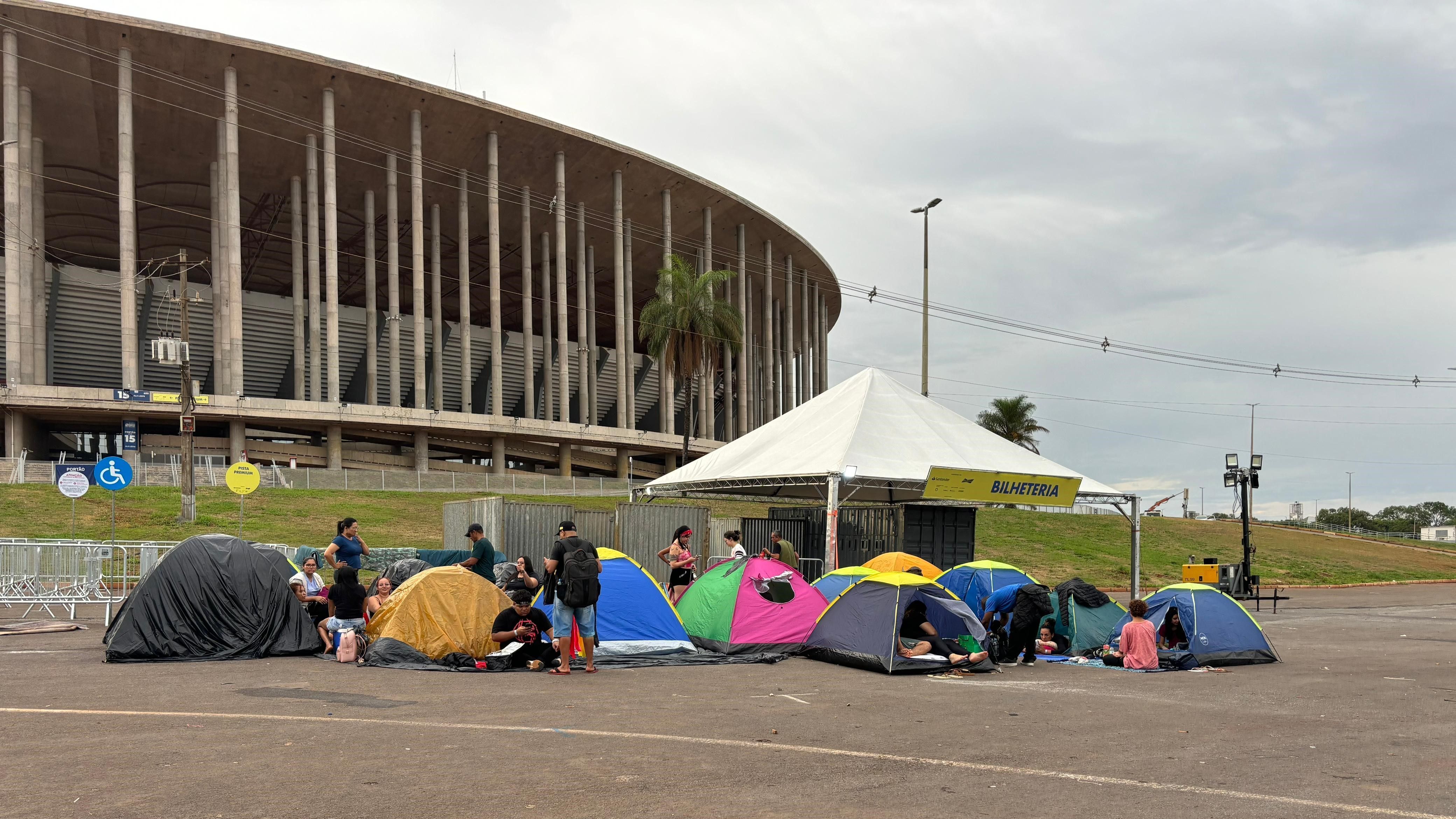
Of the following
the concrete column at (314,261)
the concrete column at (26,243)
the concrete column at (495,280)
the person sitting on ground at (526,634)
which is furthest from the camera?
the concrete column at (495,280)

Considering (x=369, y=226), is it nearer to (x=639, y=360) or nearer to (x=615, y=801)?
(x=639, y=360)

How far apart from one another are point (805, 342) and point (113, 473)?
203 ft

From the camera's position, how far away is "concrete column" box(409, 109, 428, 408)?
48.6m

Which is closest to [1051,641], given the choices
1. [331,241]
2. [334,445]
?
[334,445]

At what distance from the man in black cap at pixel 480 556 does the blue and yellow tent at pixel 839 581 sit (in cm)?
480

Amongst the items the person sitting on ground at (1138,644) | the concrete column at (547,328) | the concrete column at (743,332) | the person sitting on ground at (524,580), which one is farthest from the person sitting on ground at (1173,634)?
the concrete column at (743,332)

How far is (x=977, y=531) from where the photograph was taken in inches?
1644

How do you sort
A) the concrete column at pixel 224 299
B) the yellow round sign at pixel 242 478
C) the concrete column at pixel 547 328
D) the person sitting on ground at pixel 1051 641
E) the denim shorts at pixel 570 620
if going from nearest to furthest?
the denim shorts at pixel 570 620 < the person sitting on ground at pixel 1051 641 < the yellow round sign at pixel 242 478 < the concrete column at pixel 224 299 < the concrete column at pixel 547 328

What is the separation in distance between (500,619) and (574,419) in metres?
62.2

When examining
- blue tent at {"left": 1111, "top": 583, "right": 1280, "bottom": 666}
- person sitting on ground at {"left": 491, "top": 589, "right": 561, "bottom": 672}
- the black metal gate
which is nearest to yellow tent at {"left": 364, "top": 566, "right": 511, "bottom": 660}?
person sitting on ground at {"left": 491, "top": 589, "right": 561, "bottom": 672}

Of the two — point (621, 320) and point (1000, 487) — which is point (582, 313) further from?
point (1000, 487)

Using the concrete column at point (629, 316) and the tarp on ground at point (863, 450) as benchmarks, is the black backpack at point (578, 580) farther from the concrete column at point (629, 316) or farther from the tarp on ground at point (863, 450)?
the concrete column at point (629, 316)

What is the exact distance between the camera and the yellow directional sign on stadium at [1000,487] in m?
18.7

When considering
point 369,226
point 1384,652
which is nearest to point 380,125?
point 369,226
